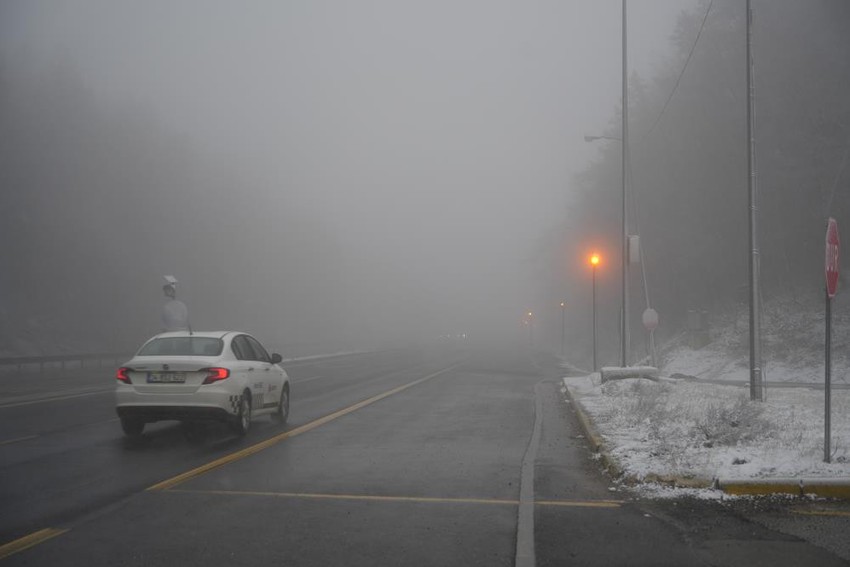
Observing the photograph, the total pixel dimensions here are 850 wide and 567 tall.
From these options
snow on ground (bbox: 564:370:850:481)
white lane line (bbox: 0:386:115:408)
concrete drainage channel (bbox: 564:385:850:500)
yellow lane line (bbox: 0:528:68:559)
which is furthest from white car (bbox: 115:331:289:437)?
white lane line (bbox: 0:386:115:408)

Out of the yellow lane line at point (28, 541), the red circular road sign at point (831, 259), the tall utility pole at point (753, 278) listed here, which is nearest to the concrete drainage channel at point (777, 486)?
the red circular road sign at point (831, 259)

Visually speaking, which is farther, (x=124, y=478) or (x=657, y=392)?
(x=657, y=392)

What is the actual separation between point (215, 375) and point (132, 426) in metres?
1.67

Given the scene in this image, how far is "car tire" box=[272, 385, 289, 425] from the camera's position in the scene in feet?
43.1

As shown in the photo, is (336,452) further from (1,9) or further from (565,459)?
(1,9)

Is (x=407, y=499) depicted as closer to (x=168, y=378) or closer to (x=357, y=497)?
(x=357, y=497)

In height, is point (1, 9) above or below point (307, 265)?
above

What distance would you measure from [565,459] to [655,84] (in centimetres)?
4587

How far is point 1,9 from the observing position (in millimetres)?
51812

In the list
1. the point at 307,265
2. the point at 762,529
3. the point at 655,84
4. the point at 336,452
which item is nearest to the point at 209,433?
the point at 336,452

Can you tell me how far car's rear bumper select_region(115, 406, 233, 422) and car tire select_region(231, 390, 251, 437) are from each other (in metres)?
0.39

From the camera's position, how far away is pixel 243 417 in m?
11.1

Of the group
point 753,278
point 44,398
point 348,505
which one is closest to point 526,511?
point 348,505

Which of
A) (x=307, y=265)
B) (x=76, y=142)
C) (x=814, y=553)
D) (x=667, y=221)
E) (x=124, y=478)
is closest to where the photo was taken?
(x=814, y=553)
